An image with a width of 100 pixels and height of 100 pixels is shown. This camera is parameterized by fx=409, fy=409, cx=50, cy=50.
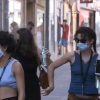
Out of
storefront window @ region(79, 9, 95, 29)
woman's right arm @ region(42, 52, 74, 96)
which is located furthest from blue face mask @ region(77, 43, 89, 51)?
storefront window @ region(79, 9, 95, 29)

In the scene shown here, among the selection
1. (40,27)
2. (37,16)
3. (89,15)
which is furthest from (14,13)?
(89,15)

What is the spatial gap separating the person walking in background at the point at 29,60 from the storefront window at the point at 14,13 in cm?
934

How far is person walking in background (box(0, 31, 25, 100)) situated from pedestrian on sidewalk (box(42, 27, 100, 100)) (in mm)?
412

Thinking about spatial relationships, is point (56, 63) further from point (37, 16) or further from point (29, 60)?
point (37, 16)

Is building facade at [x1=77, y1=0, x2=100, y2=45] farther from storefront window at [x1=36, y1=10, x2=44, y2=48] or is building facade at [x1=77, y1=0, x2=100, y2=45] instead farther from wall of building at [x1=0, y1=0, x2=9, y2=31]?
wall of building at [x1=0, y1=0, x2=9, y2=31]

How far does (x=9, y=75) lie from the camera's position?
459 cm

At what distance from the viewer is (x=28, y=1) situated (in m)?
18.7

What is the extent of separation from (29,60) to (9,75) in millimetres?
1230

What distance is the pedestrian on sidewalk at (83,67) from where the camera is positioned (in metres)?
Result: 4.70

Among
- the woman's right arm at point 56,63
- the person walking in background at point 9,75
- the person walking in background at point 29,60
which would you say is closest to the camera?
the person walking in background at point 9,75

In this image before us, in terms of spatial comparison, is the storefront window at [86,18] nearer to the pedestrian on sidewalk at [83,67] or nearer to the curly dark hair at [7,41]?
the pedestrian on sidewalk at [83,67]

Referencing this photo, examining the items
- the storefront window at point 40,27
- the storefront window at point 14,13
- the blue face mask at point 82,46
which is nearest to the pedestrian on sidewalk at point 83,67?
the blue face mask at point 82,46

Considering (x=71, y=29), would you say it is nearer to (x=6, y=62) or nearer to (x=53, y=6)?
(x=53, y=6)

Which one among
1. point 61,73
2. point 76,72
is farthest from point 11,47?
point 61,73
